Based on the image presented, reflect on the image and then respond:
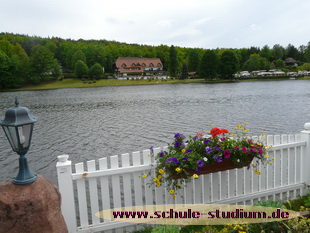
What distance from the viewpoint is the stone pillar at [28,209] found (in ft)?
8.63

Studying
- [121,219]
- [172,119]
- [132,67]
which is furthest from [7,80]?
[121,219]

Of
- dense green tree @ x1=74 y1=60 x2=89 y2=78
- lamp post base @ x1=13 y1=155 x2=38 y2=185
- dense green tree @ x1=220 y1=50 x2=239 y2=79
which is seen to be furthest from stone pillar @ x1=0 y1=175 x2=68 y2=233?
dense green tree @ x1=74 y1=60 x2=89 y2=78

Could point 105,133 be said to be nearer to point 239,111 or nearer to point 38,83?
point 239,111

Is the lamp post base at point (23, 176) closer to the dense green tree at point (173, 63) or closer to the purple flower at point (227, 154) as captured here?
the purple flower at point (227, 154)

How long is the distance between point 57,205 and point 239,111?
21201mm

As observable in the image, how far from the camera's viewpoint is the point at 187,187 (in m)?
4.20

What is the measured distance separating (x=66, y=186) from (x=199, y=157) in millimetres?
1818

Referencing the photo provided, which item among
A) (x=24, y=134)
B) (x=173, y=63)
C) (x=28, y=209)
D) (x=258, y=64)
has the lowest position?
(x=28, y=209)

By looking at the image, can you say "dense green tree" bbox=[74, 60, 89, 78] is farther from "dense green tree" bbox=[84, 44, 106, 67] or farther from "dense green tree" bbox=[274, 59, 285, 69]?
"dense green tree" bbox=[274, 59, 285, 69]

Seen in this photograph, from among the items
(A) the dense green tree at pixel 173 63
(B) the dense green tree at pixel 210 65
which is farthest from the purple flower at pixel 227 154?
(A) the dense green tree at pixel 173 63

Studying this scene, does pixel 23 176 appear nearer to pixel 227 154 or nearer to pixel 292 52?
pixel 227 154

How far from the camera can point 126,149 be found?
12.2 metres

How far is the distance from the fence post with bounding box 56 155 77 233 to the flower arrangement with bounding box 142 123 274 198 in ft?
3.34

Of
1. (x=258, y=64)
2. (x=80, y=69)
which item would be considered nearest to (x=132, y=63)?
(x=80, y=69)
